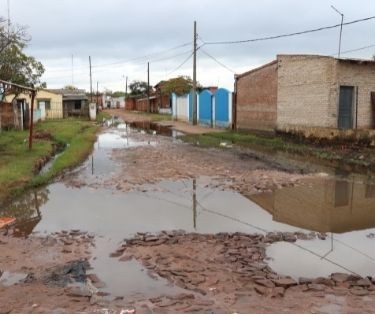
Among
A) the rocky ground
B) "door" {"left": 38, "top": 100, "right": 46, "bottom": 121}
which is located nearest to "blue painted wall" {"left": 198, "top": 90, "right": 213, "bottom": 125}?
"door" {"left": 38, "top": 100, "right": 46, "bottom": 121}

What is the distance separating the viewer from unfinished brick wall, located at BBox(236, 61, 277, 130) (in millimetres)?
26125

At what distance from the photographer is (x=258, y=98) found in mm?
28016

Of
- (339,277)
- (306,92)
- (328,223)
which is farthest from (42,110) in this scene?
(339,277)

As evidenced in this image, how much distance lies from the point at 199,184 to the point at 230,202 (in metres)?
2.26

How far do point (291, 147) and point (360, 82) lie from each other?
4.69m

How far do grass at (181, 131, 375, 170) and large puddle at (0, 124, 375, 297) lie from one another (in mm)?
3894

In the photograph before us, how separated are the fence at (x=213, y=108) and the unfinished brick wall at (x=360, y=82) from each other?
11358mm

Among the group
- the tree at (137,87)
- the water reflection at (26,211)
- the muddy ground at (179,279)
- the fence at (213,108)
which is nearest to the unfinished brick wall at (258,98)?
the fence at (213,108)

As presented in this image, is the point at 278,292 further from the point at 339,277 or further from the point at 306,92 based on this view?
the point at 306,92

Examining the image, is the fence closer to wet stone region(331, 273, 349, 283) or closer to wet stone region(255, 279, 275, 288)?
wet stone region(331, 273, 349, 283)

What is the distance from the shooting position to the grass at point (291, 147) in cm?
1739

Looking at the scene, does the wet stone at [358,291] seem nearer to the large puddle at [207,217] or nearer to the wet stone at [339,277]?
the wet stone at [339,277]

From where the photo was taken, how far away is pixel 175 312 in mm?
5148

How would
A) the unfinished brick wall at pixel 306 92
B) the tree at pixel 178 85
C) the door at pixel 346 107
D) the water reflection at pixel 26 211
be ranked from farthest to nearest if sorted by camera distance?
the tree at pixel 178 85 → the door at pixel 346 107 → the unfinished brick wall at pixel 306 92 → the water reflection at pixel 26 211
